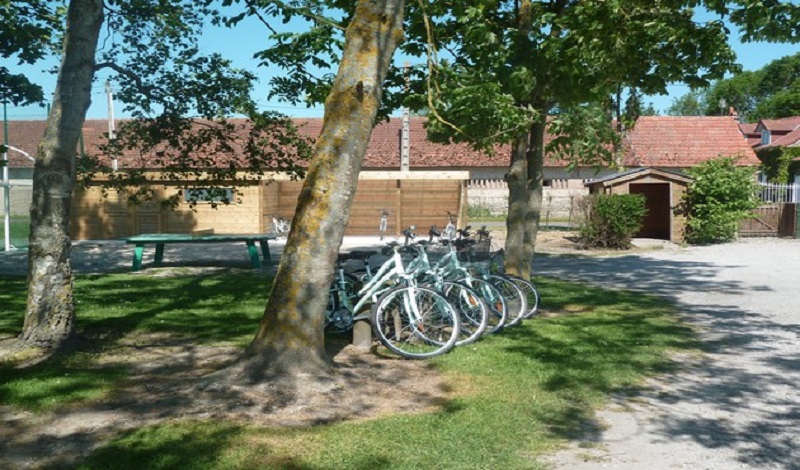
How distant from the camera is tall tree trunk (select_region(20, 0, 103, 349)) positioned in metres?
7.45

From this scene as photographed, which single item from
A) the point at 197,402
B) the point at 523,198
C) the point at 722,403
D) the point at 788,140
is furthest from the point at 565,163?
the point at 197,402

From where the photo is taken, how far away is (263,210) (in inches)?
1174

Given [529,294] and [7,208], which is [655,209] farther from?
[7,208]

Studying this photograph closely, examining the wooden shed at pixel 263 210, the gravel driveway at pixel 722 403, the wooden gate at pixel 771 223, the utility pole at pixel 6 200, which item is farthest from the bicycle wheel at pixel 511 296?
Answer: the wooden gate at pixel 771 223

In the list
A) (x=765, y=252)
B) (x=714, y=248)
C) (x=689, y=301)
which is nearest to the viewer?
(x=689, y=301)

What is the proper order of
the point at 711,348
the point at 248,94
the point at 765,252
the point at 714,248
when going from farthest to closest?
the point at 714,248, the point at 765,252, the point at 248,94, the point at 711,348

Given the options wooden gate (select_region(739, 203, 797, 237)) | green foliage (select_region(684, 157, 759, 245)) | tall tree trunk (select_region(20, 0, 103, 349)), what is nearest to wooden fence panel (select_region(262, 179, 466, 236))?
green foliage (select_region(684, 157, 759, 245))

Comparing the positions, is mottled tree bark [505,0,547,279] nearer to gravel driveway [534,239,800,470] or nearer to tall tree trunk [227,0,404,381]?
gravel driveway [534,239,800,470]

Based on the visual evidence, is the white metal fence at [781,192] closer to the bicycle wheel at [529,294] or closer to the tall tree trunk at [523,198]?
the tall tree trunk at [523,198]

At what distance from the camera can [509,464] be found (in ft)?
15.2

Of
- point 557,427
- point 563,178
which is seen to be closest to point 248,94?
point 557,427

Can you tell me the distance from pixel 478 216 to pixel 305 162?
27.7m

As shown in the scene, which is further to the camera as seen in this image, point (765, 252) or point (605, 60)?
point (765, 252)

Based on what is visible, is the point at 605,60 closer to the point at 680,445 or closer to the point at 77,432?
the point at 680,445
